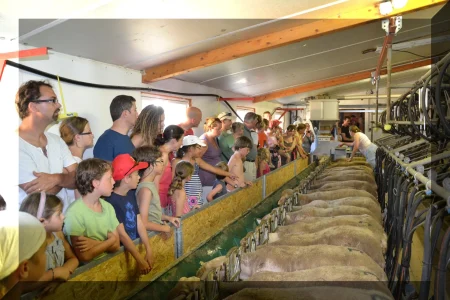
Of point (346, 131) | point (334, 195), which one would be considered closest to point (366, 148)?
point (334, 195)

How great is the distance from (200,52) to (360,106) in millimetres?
10377

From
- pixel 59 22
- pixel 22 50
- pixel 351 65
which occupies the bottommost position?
pixel 22 50

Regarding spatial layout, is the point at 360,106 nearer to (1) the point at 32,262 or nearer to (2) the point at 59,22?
(2) the point at 59,22

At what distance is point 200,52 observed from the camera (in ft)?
15.4

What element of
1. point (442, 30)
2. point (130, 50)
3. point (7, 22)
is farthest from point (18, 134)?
point (442, 30)

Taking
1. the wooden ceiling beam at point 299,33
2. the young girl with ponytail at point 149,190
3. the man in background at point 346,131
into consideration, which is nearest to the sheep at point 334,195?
the young girl with ponytail at point 149,190

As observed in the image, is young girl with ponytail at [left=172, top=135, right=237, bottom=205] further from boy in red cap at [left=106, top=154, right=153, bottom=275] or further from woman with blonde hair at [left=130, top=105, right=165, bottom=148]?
boy in red cap at [left=106, top=154, right=153, bottom=275]

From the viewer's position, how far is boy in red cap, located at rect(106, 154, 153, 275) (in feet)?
8.04

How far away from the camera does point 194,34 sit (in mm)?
3873

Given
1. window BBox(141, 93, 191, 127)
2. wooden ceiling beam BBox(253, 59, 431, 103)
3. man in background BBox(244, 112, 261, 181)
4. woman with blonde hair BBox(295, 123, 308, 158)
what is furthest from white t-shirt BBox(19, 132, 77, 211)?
wooden ceiling beam BBox(253, 59, 431, 103)

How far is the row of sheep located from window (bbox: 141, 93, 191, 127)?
10.4 ft

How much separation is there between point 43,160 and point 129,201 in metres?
0.66

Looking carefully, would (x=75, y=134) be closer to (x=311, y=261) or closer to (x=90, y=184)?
(x=90, y=184)

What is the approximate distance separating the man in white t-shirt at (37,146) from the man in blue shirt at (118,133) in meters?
0.41
